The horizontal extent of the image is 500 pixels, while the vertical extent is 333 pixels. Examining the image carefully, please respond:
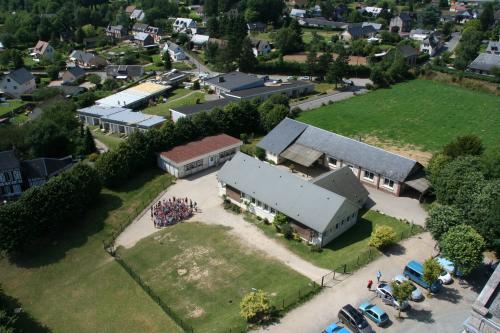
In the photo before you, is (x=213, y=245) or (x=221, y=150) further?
(x=221, y=150)

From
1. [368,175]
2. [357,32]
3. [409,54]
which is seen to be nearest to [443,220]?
[368,175]

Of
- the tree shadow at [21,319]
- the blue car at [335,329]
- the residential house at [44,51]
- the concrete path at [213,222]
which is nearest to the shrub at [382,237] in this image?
the concrete path at [213,222]

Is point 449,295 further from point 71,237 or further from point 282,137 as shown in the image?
point 71,237

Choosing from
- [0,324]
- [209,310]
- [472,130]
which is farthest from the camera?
[472,130]

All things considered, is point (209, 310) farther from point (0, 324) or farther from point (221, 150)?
point (221, 150)

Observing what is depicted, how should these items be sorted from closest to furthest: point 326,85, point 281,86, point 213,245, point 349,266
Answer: point 349,266, point 213,245, point 281,86, point 326,85

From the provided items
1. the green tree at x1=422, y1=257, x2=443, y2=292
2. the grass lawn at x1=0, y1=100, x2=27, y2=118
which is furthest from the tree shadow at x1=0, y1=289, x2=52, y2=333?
the grass lawn at x1=0, y1=100, x2=27, y2=118

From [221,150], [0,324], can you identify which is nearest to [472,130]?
[221,150]

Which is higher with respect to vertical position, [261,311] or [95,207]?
[261,311]
